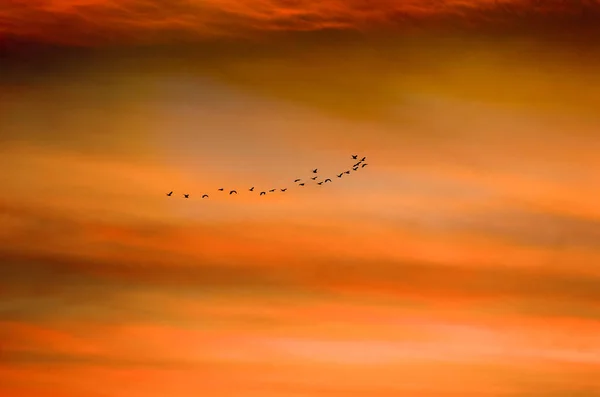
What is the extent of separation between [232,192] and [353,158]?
13221 millimetres

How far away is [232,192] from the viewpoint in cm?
3822

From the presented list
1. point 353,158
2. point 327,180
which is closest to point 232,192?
point 327,180

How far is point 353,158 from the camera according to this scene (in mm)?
37250

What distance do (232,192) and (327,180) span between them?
1018 centimetres

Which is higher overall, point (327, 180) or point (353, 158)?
point (353, 158)

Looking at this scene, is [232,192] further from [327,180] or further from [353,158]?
[353,158]

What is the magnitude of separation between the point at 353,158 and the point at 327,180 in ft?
12.0

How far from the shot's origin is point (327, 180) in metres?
36.5
